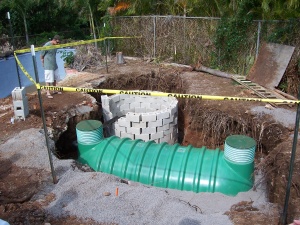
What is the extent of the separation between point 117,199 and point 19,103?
12.7 ft

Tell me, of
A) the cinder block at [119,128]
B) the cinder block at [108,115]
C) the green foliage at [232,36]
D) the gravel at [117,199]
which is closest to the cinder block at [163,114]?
the cinder block at [119,128]

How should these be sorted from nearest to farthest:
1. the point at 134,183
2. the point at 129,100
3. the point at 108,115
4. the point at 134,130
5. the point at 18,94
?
1. the point at 134,183
2. the point at 18,94
3. the point at 134,130
4. the point at 108,115
5. the point at 129,100

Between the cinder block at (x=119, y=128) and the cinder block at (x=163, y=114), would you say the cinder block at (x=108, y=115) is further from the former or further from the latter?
the cinder block at (x=163, y=114)

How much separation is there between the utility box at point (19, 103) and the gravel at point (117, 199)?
1.39 metres

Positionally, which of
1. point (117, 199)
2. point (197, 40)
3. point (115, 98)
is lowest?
point (117, 199)

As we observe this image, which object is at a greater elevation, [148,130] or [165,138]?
[148,130]

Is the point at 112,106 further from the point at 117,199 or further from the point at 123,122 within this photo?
the point at 117,199

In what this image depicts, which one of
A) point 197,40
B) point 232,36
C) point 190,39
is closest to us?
point 232,36

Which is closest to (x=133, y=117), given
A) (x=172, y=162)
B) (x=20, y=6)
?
(x=172, y=162)

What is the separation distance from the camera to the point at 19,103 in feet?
23.1

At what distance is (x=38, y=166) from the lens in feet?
17.8

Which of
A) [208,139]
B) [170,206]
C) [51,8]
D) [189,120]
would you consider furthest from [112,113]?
[51,8]

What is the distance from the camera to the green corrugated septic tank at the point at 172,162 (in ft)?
18.2

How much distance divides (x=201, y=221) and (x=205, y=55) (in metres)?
8.82
